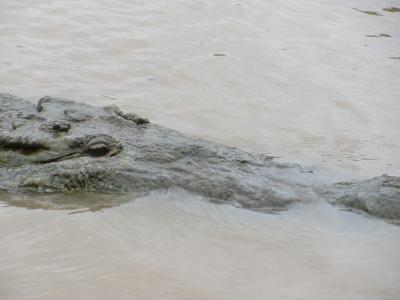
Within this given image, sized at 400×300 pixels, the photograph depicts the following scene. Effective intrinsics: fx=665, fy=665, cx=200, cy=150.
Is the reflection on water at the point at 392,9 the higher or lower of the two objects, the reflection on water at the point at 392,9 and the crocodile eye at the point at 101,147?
the higher

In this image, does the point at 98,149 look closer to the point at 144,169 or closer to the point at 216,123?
the point at 144,169

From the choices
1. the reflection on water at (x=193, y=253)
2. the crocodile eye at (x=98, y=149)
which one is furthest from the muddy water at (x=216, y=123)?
the crocodile eye at (x=98, y=149)

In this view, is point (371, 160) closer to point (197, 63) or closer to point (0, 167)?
point (197, 63)

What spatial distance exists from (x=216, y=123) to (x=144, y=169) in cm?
226

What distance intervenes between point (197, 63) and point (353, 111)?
2.05m

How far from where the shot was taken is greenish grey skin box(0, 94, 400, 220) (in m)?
4.54

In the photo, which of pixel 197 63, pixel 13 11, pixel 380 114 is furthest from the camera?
pixel 13 11

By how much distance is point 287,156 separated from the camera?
20.3 ft

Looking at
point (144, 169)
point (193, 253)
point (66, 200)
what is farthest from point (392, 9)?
point (193, 253)

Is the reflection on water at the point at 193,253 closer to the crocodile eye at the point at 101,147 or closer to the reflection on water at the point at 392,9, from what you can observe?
the crocodile eye at the point at 101,147

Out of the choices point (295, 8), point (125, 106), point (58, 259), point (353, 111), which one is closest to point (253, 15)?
point (295, 8)

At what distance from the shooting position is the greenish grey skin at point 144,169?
14.9 ft

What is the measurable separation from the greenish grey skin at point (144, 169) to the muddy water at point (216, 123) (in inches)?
4.3

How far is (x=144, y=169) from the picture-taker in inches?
184
